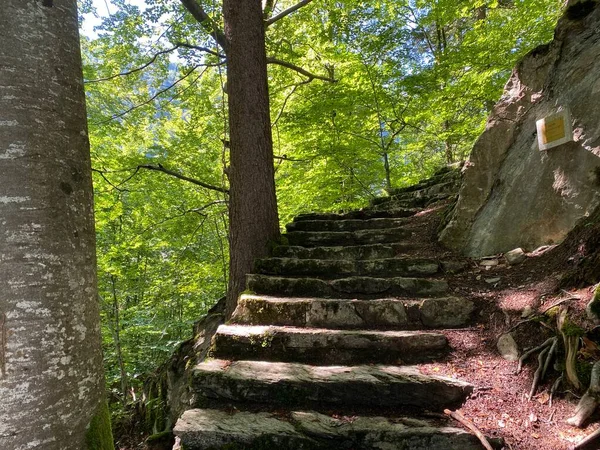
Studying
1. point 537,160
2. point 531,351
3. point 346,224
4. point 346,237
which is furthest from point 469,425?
point 346,224

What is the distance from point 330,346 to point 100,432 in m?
1.66

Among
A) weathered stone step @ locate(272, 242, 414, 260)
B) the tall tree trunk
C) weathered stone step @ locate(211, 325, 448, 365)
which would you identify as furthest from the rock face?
the tall tree trunk

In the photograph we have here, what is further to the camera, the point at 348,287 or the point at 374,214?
the point at 374,214

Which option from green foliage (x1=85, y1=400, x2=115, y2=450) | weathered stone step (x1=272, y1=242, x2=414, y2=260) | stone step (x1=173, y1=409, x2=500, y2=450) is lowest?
stone step (x1=173, y1=409, x2=500, y2=450)

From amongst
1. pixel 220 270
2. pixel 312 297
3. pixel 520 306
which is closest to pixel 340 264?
pixel 312 297

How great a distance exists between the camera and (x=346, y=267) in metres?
3.86

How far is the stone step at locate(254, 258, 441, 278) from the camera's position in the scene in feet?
12.1

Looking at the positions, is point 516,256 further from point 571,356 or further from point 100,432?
point 100,432

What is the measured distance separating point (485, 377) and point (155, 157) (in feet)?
20.9

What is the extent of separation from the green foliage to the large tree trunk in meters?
0.02

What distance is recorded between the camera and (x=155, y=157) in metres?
6.57

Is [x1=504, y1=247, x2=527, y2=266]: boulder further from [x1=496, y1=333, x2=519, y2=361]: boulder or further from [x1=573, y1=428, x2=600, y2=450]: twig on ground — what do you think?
[x1=573, y1=428, x2=600, y2=450]: twig on ground

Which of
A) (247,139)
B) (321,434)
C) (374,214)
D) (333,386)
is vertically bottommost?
(321,434)

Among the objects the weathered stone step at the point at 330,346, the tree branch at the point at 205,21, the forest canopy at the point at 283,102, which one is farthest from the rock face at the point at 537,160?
the tree branch at the point at 205,21
